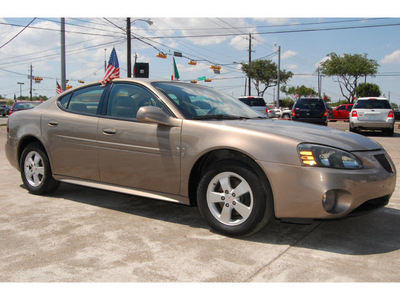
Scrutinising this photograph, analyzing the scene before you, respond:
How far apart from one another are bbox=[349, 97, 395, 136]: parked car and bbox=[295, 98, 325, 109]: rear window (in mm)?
2630

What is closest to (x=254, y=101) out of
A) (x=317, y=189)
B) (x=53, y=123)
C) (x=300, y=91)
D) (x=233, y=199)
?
(x=53, y=123)

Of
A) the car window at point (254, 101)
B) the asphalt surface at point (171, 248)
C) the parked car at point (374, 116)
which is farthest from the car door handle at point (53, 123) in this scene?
the car window at point (254, 101)

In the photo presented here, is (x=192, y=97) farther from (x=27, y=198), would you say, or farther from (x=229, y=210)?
(x=27, y=198)

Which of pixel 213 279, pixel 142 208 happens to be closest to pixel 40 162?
pixel 142 208

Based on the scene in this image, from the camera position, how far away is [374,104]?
646 inches

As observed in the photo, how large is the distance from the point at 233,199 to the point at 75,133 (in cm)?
209

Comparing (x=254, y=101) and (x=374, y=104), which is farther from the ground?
(x=254, y=101)

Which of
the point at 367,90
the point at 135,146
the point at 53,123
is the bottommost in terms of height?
the point at 135,146

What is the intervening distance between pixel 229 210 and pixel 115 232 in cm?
108

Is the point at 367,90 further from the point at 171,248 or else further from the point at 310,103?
the point at 171,248

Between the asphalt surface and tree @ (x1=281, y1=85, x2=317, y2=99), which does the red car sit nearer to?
the asphalt surface

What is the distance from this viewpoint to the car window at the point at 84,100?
15.1 ft

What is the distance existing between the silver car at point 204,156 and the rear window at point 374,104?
43.3 ft

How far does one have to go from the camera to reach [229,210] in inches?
140
